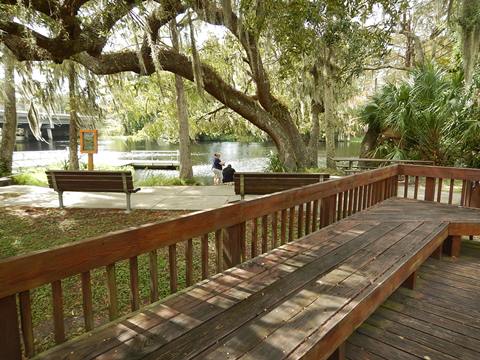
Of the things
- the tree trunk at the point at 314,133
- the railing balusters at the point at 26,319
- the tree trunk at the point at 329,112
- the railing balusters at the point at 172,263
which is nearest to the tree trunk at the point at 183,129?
the tree trunk at the point at 314,133

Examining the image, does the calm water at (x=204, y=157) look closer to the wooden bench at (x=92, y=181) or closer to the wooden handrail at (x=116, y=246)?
the wooden bench at (x=92, y=181)

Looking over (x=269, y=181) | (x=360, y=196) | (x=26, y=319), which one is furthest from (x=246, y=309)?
(x=269, y=181)

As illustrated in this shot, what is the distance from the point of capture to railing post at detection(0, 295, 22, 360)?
5.14 ft

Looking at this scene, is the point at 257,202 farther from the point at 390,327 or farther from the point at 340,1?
the point at 340,1

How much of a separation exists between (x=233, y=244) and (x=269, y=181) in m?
3.00

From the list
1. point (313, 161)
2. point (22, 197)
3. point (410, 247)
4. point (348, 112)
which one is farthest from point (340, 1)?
point (348, 112)

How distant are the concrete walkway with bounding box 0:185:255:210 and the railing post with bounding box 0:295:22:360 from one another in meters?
4.63

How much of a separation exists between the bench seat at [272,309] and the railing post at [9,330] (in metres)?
0.13

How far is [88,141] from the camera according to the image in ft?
32.0

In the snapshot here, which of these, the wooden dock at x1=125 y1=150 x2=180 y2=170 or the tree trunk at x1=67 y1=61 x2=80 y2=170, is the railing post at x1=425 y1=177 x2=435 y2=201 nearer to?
the tree trunk at x1=67 y1=61 x2=80 y2=170

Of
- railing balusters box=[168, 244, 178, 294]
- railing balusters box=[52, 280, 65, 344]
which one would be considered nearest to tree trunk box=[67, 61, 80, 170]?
railing balusters box=[168, 244, 178, 294]

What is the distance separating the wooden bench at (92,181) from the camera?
606cm

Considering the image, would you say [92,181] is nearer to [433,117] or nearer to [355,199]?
[355,199]

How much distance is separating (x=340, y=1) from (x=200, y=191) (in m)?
5.07
